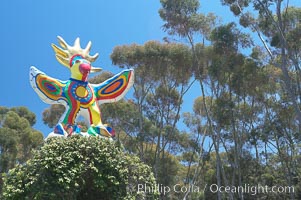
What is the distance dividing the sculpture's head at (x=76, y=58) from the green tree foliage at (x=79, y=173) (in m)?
3.08

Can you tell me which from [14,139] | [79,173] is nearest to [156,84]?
[14,139]

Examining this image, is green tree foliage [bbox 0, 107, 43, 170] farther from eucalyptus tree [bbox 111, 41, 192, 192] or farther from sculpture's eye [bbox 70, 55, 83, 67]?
sculpture's eye [bbox 70, 55, 83, 67]

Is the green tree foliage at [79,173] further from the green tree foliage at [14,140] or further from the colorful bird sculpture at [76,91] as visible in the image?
the green tree foliage at [14,140]

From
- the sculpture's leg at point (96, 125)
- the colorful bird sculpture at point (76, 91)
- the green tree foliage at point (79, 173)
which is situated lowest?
the green tree foliage at point (79, 173)

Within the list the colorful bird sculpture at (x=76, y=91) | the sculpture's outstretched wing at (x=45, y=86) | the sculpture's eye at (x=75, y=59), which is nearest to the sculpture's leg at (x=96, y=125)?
the colorful bird sculpture at (x=76, y=91)

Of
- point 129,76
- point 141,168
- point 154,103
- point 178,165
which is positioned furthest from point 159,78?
point 141,168

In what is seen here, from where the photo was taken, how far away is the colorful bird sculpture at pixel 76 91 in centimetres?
1141

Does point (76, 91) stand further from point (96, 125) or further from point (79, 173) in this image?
point (79, 173)

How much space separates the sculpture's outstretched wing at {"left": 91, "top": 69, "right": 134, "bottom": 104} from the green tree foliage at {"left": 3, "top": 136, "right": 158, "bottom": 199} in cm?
290

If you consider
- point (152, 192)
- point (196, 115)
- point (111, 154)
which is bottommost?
point (152, 192)

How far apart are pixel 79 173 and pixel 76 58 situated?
441 centimetres

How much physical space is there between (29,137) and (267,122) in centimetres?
1228

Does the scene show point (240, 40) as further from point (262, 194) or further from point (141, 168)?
point (141, 168)

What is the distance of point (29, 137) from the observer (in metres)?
22.5
